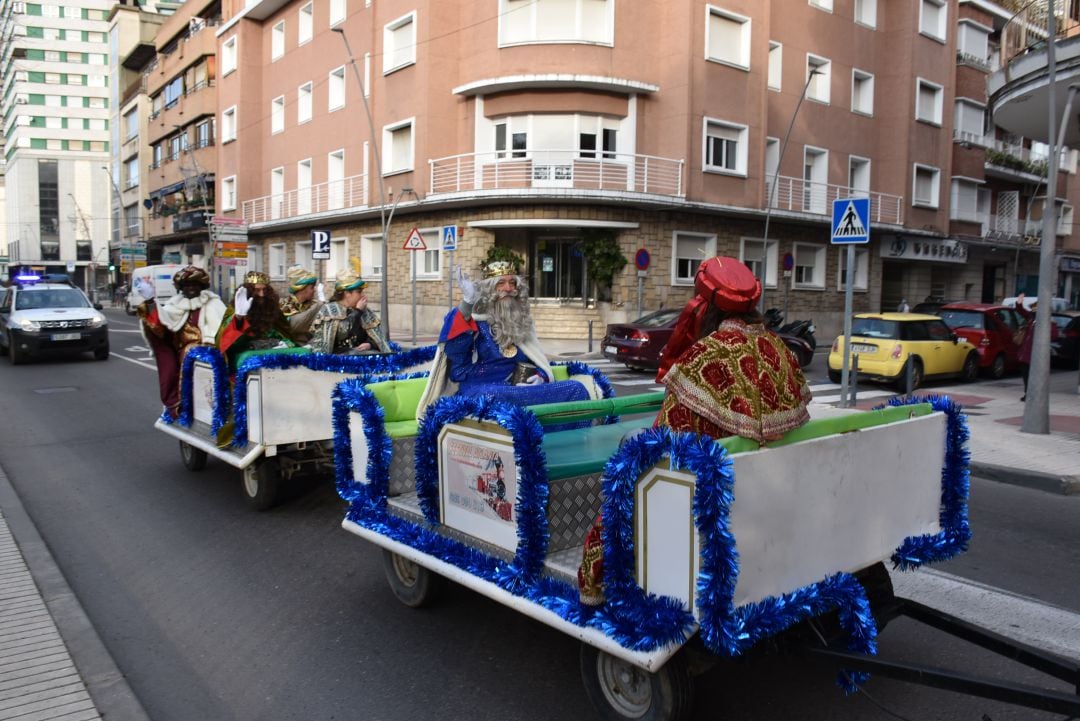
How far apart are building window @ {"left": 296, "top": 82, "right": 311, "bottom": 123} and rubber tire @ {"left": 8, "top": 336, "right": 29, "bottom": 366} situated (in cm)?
1928

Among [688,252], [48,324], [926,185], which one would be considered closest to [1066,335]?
[688,252]

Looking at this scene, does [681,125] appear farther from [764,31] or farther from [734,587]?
[734,587]

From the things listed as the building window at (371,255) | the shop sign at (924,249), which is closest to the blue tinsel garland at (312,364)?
the building window at (371,255)

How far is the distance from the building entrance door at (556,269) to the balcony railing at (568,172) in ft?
7.51

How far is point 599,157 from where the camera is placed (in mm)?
25047

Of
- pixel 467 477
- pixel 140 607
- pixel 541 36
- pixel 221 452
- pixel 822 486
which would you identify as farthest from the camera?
pixel 541 36

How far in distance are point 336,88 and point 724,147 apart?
15554 mm

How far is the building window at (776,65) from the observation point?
93.6 feet

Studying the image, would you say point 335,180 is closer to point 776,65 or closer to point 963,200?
point 776,65

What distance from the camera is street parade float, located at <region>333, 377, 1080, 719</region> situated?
2.73 m

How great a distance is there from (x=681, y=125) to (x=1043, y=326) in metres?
16.6

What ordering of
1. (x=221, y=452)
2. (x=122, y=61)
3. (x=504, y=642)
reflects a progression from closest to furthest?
(x=504, y=642) → (x=221, y=452) → (x=122, y=61)

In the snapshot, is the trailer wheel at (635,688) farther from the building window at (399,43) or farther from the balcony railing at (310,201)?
the balcony railing at (310,201)

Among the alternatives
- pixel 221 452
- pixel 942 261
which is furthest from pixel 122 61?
pixel 221 452
